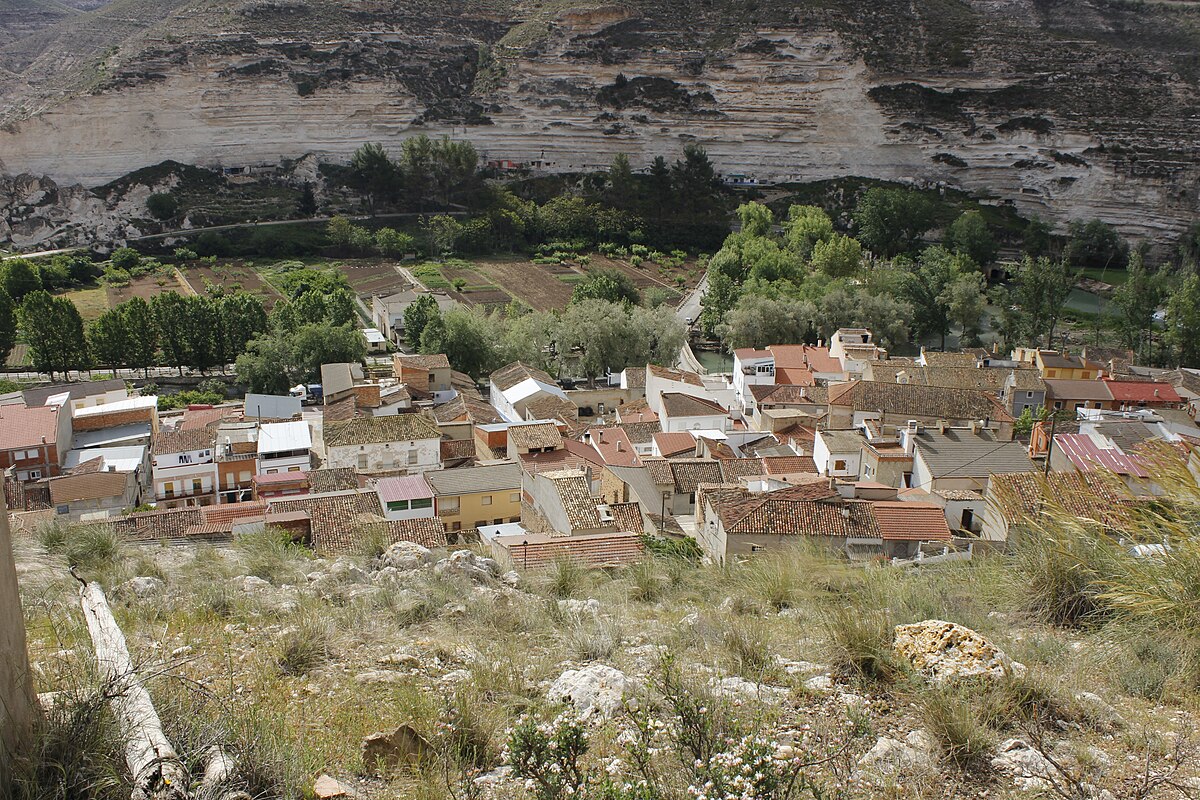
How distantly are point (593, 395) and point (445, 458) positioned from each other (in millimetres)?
6587

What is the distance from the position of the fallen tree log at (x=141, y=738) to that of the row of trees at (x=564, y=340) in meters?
27.5

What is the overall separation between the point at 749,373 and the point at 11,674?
23.3m

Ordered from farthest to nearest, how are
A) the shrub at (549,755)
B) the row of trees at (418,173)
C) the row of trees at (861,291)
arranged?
the row of trees at (418,173) → the row of trees at (861,291) → the shrub at (549,755)

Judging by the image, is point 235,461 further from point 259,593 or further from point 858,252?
point 858,252

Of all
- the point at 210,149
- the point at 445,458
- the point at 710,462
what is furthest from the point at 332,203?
the point at 710,462

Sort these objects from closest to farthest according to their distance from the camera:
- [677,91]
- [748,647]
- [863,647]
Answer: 1. [863,647]
2. [748,647]
3. [677,91]

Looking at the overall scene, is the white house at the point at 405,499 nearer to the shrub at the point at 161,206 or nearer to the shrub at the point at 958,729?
the shrub at the point at 958,729

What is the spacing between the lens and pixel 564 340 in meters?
31.4

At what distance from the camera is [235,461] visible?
18797 millimetres

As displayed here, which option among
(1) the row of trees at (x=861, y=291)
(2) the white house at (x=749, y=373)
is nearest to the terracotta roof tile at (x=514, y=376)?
(2) the white house at (x=749, y=373)

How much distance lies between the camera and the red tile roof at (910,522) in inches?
463

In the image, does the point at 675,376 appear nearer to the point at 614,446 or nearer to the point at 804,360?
the point at 804,360

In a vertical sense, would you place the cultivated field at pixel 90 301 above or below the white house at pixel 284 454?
below

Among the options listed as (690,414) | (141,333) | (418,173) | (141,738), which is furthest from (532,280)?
(141,738)
